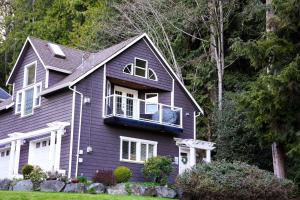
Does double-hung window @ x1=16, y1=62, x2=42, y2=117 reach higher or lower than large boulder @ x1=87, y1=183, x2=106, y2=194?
higher

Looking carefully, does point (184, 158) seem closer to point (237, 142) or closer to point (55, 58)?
point (237, 142)

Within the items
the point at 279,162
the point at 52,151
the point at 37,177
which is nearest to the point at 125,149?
the point at 52,151

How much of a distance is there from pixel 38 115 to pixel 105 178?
5.76 metres

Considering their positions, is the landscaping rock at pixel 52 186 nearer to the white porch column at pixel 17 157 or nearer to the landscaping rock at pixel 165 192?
the landscaping rock at pixel 165 192

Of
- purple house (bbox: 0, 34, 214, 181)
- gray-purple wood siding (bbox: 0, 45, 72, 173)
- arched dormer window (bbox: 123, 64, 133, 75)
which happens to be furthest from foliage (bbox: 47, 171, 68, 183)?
arched dormer window (bbox: 123, 64, 133, 75)

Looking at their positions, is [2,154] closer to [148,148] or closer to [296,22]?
[148,148]

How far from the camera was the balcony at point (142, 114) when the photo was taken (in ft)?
78.4

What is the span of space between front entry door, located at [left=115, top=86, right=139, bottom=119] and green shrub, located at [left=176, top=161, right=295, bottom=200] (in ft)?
20.0

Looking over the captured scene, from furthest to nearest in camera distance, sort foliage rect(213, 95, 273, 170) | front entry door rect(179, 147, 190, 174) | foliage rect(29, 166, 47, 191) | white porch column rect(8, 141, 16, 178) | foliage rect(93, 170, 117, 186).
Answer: foliage rect(213, 95, 273, 170), front entry door rect(179, 147, 190, 174), white porch column rect(8, 141, 16, 178), foliage rect(93, 170, 117, 186), foliage rect(29, 166, 47, 191)

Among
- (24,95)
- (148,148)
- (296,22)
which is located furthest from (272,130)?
(24,95)

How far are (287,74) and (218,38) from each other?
585 inches

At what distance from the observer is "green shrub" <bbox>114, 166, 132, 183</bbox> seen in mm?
22375

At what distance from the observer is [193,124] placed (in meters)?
27.8

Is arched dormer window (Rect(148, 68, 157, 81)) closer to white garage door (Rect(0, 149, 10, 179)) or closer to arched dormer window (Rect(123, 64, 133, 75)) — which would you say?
arched dormer window (Rect(123, 64, 133, 75))
